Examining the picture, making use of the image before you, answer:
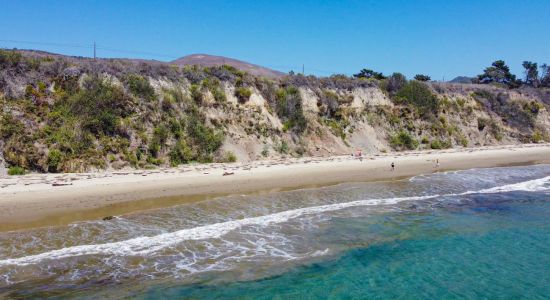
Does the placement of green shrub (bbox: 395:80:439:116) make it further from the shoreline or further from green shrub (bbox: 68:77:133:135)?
green shrub (bbox: 68:77:133:135)

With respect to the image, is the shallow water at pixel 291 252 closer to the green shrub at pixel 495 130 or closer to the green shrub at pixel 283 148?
the green shrub at pixel 283 148

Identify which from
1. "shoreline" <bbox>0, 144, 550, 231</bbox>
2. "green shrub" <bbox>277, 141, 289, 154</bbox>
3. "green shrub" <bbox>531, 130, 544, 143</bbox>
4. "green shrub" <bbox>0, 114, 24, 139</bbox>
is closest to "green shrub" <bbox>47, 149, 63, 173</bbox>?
"shoreline" <bbox>0, 144, 550, 231</bbox>

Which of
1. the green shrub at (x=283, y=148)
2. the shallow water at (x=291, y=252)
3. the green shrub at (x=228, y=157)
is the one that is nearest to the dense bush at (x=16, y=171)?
the shallow water at (x=291, y=252)

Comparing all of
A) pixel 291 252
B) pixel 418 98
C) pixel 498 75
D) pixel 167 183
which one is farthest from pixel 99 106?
pixel 498 75

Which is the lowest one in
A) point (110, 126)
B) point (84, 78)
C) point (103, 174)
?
point (103, 174)

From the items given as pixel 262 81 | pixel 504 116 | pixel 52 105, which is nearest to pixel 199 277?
pixel 52 105

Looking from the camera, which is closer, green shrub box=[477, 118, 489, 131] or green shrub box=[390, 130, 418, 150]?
green shrub box=[390, 130, 418, 150]

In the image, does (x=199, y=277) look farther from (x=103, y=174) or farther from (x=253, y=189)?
(x=103, y=174)
